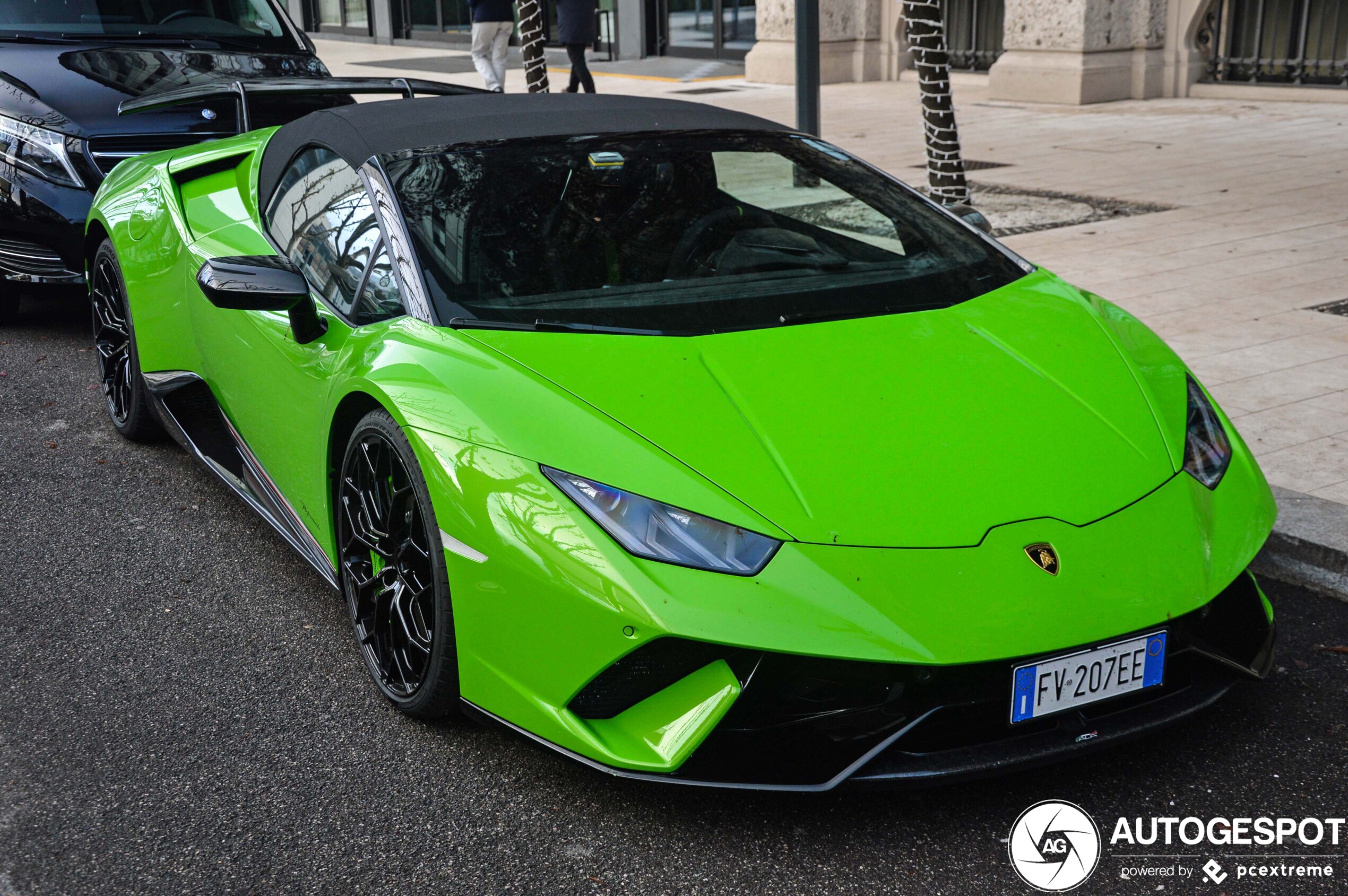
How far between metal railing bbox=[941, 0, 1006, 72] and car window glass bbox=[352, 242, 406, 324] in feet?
52.6

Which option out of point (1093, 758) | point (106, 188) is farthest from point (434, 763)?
point (106, 188)

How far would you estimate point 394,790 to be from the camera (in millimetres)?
2773

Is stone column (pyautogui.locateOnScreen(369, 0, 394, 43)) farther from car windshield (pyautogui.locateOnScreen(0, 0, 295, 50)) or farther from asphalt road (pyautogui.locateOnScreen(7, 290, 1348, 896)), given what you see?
asphalt road (pyautogui.locateOnScreen(7, 290, 1348, 896))

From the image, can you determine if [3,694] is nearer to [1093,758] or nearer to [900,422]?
[900,422]

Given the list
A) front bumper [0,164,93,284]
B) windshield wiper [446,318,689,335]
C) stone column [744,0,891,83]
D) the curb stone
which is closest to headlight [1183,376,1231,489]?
the curb stone

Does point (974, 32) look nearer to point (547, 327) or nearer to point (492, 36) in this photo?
point (492, 36)

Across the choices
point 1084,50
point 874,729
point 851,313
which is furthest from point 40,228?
point 1084,50

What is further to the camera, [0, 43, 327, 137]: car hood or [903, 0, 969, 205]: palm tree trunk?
[903, 0, 969, 205]: palm tree trunk

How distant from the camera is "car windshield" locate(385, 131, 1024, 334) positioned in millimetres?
3139

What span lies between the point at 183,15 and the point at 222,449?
4480 millimetres

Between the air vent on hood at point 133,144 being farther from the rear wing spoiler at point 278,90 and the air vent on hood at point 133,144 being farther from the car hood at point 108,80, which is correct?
the rear wing spoiler at point 278,90

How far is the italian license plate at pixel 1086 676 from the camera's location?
2.41 meters

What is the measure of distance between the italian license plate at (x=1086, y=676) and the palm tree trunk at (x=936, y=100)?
6578mm

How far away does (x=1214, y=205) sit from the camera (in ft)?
30.6
